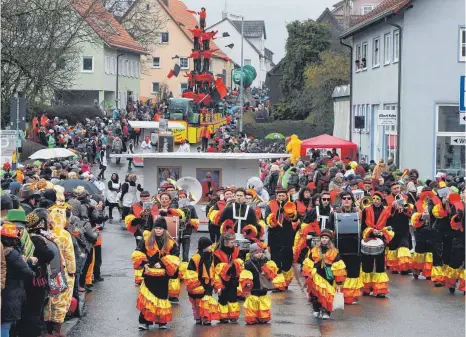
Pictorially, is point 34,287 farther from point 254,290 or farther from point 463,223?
point 463,223

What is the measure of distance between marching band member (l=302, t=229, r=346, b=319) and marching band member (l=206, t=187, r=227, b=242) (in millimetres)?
3046

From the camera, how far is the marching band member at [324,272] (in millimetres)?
15961

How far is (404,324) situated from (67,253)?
461 cm

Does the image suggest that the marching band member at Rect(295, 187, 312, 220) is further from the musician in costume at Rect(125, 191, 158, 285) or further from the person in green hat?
the person in green hat

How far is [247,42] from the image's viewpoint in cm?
14575

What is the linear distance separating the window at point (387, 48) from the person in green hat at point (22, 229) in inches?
1121

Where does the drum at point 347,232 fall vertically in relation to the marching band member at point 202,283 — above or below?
above

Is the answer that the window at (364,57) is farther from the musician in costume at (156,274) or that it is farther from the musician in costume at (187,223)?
the musician in costume at (156,274)

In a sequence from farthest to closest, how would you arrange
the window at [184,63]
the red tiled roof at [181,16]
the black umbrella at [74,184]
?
the window at [184,63]
the red tiled roof at [181,16]
the black umbrella at [74,184]

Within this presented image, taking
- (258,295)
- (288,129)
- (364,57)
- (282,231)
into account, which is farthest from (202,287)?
(288,129)

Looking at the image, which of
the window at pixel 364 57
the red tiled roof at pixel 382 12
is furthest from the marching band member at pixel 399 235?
the window at pixel 364 57

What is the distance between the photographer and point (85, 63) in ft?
267

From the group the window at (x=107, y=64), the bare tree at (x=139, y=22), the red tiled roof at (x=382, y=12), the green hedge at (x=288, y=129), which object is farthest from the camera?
the window at (x=107, y=64)

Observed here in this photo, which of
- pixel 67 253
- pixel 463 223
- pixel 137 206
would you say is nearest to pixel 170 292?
pixel 137 206
